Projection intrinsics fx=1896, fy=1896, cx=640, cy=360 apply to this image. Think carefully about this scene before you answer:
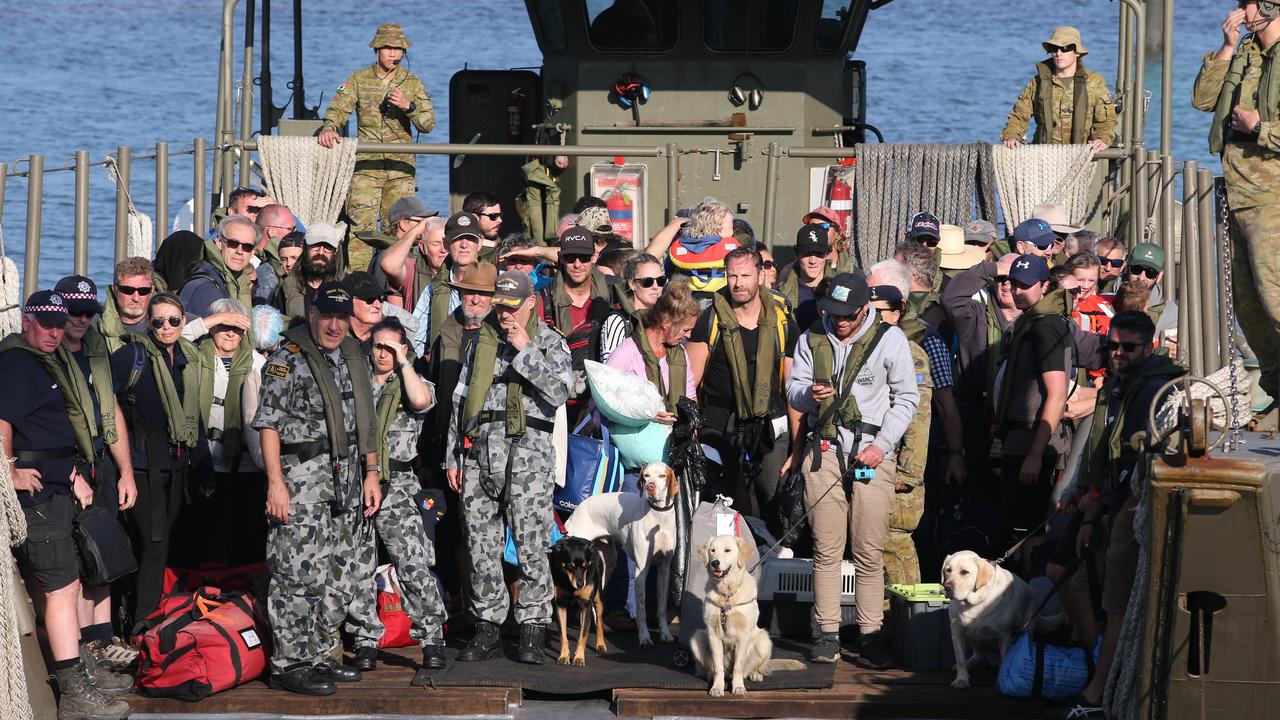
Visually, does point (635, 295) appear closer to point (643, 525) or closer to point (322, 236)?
point (643, 525)

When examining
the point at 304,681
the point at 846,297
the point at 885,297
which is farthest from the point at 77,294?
the point at 885,297

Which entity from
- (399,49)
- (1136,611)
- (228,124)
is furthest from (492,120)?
(1136,611)

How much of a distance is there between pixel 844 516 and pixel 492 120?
310 inches

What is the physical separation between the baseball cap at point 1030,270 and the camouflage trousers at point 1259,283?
1.15 m

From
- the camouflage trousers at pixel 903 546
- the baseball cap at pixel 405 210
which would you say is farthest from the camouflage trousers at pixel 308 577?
the baseball cap at pixel 405 210

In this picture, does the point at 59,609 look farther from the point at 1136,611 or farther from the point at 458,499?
the point at 1136,611

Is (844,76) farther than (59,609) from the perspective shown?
Yes

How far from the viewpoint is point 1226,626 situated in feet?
26.0

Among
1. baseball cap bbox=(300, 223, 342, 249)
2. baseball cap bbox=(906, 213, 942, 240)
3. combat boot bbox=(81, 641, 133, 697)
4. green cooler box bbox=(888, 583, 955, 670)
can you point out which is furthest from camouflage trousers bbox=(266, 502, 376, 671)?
baseball cap bbox=(906, 213, 942, 240)

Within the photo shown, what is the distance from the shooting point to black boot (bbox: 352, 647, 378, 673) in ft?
A: 32.4

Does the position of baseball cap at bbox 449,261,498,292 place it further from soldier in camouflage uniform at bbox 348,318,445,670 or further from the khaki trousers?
the khaki trousers

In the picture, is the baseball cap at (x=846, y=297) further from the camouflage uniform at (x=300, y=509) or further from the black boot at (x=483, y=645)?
the camouflage uniform at (x=300, y=509)

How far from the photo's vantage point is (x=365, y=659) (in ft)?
32.4

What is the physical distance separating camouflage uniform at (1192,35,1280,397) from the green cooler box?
6.68ft
